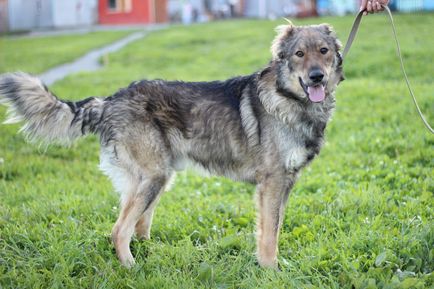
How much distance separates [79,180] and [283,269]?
10.9ft

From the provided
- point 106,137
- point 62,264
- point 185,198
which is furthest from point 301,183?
point 62,264

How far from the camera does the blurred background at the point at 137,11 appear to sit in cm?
3694

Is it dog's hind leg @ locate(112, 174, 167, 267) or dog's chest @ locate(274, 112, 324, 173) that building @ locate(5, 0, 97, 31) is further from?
dog's chest @ locate(274, 112, 324, 173)

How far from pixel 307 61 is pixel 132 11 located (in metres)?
39.4

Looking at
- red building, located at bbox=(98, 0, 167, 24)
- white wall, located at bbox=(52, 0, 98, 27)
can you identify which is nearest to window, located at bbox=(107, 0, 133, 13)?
red building, located at bbox=(98, 0, 167, 24)

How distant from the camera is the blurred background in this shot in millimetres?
36938

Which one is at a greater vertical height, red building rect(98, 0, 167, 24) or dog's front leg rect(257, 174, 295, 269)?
red building rect(98, 0, 167, 24)

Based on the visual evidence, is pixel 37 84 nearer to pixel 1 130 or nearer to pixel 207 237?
pixel 207 237

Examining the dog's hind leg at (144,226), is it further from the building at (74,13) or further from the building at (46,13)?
the building at (46,13)

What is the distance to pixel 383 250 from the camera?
3777 mm

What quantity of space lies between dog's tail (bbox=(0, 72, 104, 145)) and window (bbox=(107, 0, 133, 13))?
128 ft

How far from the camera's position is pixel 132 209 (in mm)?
4113

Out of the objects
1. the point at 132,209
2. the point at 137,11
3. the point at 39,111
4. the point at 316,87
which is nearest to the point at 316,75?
the point at 316,87

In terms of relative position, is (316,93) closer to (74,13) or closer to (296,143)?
(296,143)
